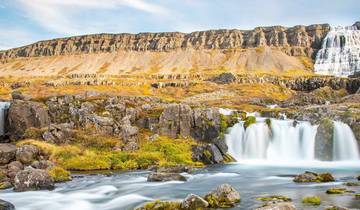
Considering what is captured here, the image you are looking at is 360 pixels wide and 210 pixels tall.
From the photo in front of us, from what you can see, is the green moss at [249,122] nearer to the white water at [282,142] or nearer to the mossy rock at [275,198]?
the white water at [282,142]

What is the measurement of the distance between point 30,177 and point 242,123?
36037 mm

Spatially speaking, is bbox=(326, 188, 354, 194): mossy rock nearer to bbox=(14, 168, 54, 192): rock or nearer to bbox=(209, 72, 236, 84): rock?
bbox=(14, 168, 54, 192): rock

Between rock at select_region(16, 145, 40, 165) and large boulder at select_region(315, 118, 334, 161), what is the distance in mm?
36074

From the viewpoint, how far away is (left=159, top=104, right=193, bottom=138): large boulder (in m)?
65.3

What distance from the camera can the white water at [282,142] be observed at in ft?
196

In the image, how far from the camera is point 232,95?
147875 millimetres

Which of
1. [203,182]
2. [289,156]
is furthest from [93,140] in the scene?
[289,156]

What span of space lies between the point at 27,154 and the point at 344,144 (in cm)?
4037

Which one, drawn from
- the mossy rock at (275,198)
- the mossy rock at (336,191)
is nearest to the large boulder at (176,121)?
the mossy rock at (336,191)

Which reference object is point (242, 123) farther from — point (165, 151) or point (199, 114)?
point (165, 151)

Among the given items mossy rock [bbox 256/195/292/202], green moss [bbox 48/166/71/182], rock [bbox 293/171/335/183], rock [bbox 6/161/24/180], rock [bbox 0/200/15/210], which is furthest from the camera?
green moss [bbox 48/166/71/182]

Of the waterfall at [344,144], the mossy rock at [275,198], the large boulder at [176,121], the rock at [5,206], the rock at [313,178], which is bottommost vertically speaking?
the rock at [5,206]

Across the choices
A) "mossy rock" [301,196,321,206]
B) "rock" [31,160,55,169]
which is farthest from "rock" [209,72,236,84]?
"mossy rock" [301,196,321,206]

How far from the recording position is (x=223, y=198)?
30.4 m
